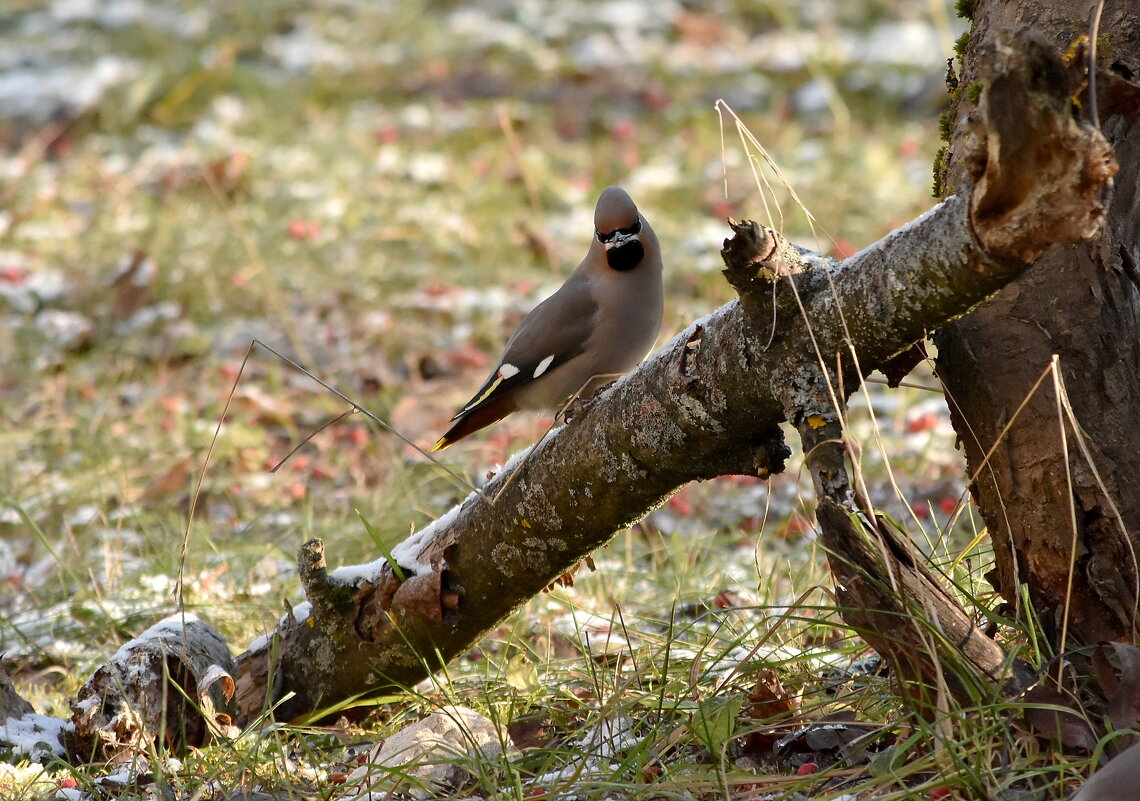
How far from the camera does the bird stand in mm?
3404

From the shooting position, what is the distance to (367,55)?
31.7 feet

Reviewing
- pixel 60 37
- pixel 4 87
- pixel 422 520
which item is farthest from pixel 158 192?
pixel 422 520

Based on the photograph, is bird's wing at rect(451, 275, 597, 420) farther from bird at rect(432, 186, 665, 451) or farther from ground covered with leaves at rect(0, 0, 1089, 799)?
ground covered with leaves at rect(0, 0, 1089, 799)

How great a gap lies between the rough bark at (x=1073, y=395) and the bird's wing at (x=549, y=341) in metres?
1.22

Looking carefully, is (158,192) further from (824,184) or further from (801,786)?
(801,786)

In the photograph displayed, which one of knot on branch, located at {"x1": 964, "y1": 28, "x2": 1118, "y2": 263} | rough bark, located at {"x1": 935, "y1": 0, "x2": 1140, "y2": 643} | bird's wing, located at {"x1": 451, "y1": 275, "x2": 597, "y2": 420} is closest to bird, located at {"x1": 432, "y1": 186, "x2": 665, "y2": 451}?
bird's wing, located at {"x1": 451, "y1": 275, "x2": 597, "y2": 420}

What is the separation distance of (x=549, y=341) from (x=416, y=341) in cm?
246

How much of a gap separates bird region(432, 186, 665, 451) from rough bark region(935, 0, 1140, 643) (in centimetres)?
109

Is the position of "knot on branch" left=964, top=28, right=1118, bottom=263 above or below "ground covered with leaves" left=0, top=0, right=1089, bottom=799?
above

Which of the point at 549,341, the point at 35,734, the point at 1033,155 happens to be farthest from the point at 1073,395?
the point at 35,734

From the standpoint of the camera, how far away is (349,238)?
22.3ft

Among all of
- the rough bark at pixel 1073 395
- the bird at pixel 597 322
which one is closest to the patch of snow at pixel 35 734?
the bird at pixel 597 322

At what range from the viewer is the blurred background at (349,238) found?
13.3ft

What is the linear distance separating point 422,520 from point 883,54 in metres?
6.32
